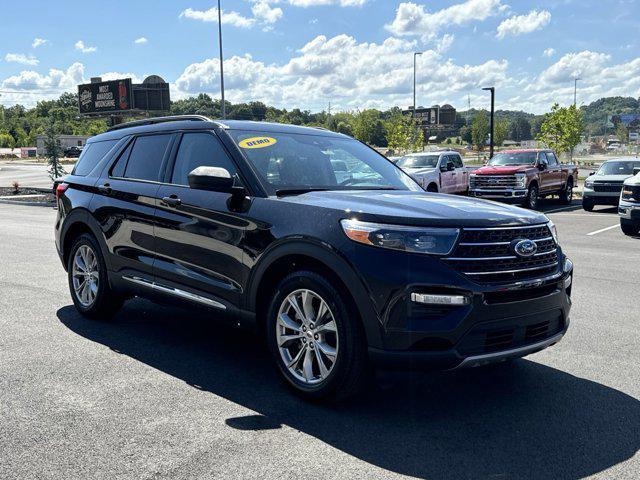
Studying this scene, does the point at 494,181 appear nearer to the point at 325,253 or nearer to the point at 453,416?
the point at 453,416

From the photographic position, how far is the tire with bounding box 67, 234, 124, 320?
5.97 metres

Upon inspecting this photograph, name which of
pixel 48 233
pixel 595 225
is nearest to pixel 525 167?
pixel 595 225

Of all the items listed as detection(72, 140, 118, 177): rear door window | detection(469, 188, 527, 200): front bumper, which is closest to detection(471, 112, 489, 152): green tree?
detection(469, 188, 527, 200): front bumper

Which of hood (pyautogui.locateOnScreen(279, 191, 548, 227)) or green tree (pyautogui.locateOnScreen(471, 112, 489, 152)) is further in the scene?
green tree (pyautogui.locateOnScreen(471, 112, 489, 152))

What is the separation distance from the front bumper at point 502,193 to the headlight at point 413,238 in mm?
17812

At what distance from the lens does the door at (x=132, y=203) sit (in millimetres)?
5312

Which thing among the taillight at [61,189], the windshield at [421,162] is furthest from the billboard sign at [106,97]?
the taillight at [61,189]

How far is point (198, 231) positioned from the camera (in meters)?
4.73

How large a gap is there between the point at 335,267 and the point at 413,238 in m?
0.49

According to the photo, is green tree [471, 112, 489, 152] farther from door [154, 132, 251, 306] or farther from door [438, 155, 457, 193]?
door [154, 132, 251, 306]

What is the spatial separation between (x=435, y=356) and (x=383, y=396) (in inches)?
31.3

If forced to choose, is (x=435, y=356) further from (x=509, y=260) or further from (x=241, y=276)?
(x=241, y=276)

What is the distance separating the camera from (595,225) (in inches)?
643

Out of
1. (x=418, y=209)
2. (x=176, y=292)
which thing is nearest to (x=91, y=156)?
(x=176, y=292)
